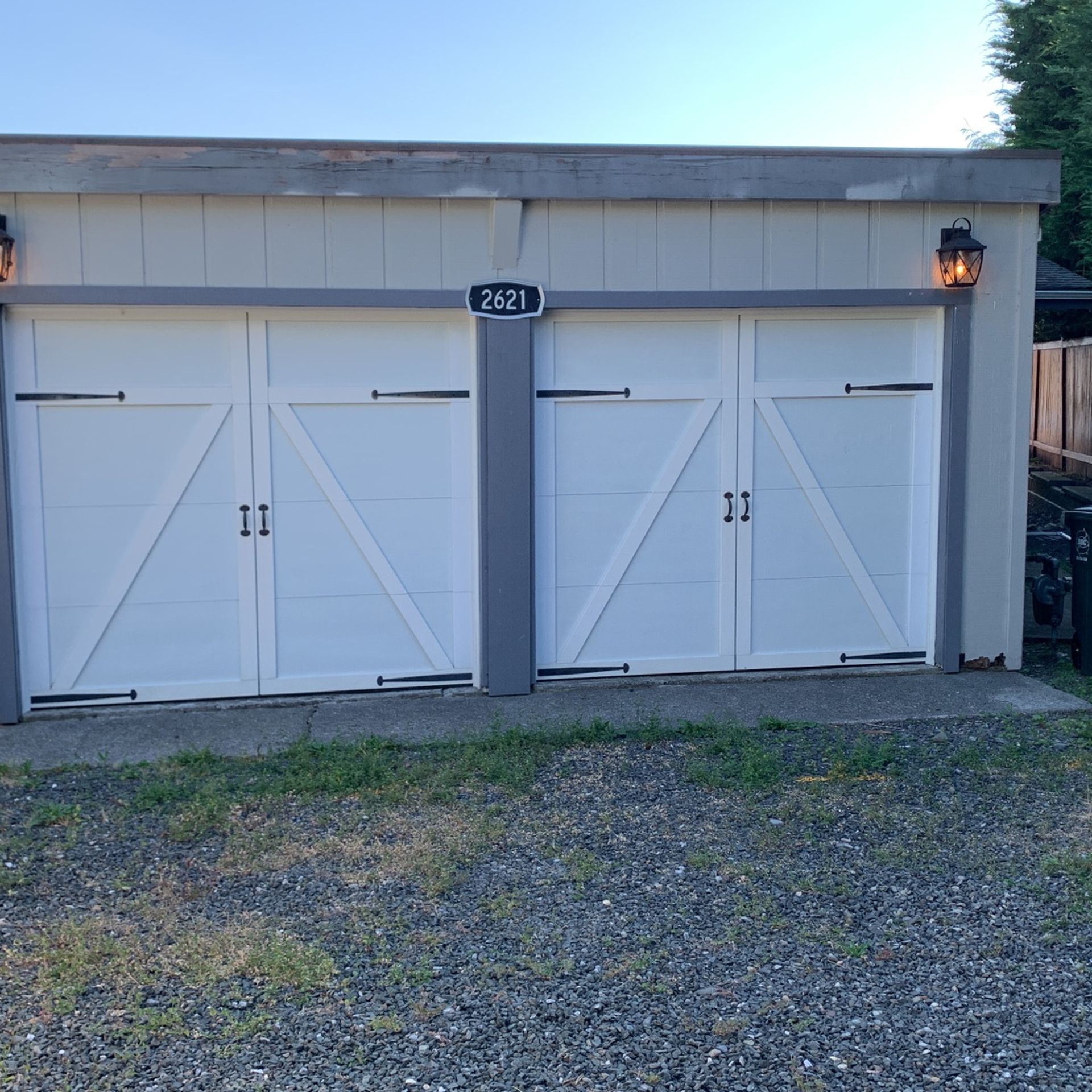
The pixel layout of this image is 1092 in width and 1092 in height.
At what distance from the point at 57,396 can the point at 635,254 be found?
127 inches

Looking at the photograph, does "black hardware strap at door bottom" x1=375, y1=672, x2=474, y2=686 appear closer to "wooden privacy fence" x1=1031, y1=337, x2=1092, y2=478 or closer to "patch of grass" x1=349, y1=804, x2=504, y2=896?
"patch of grass" x1=349, y1=804, x2=504, y2=896

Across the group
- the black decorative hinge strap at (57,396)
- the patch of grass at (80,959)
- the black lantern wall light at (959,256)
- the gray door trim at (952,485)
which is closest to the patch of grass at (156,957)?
the patch of grass at (80,959)

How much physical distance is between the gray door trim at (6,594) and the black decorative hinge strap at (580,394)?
283 cm

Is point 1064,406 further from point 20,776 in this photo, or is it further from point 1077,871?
point 20,776

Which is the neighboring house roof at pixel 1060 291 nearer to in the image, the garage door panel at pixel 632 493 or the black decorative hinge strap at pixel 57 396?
the garage door panel at pixel 632 493

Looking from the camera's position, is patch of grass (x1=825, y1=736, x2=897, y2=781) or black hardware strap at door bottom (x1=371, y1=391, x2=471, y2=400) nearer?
patch of grass (x1=825, y1=736, x2=897, y2=781)

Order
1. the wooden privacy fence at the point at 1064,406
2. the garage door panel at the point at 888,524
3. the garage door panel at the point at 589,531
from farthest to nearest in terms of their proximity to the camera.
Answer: the wooden privacy fence at the point at 1064,406
the garage door panel at the point at 888,524
the garage door panel at the point at 589,531

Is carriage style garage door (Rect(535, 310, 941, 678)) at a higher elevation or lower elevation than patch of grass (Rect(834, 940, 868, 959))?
higher

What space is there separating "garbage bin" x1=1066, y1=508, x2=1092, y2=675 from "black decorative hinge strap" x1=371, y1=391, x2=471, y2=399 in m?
3.76

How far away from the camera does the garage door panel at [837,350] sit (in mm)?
6742

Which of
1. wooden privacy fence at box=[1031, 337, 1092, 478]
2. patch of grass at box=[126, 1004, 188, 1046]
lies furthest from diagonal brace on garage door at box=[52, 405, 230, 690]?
wooden privacy fence at box=[1031, 337, 1092, 478]

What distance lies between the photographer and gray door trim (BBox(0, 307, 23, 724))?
6.02 metres

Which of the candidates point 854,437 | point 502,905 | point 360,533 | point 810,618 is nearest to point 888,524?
point 854,437

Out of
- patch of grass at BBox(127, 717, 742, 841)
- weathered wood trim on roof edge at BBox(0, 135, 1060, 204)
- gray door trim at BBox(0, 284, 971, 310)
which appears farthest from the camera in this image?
gray door trim at BBox(0, 284, 971, 310)
